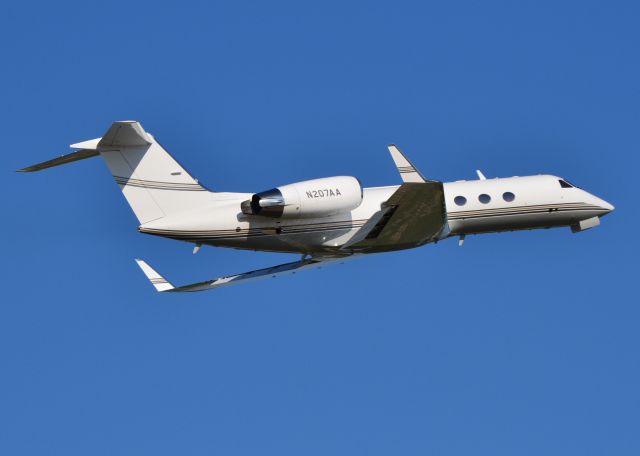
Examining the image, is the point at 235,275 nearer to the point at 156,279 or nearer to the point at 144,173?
the point at 156,279

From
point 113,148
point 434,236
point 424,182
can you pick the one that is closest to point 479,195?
point 434,236

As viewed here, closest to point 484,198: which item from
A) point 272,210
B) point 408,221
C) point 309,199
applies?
point 408,221

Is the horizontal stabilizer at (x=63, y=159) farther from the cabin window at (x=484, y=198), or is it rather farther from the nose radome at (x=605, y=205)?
the nose radome at (x=605, y=205)

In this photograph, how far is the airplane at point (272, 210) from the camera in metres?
29.3

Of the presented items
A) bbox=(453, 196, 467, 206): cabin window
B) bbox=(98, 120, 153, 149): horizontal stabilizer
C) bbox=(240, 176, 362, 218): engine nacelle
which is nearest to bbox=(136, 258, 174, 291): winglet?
bbox=(240, 176, 362, 218): engine nacelle

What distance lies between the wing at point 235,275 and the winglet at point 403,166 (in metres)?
3.20


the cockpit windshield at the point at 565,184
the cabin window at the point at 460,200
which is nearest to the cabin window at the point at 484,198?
the cabin window at the point at 460,200

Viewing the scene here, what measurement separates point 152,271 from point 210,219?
281 cm

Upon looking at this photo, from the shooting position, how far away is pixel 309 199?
2952 cm

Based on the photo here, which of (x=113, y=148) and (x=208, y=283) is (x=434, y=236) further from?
(x=113, y=148)

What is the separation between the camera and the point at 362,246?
31.1m

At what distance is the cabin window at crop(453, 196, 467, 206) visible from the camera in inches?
1288

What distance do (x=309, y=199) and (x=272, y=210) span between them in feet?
3.01

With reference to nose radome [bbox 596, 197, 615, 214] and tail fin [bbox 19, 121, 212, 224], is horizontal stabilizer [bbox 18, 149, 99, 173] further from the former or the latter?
nose radome [bbox 596, 197, 615, 214]
